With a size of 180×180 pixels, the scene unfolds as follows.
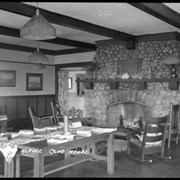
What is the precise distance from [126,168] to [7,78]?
20.8ft

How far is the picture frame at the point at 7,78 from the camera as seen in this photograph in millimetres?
9508

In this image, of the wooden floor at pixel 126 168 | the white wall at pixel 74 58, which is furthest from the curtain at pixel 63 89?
the wooden floor at pixel 126 168

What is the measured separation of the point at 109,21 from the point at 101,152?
289cm

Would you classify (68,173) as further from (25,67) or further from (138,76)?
(25,67)

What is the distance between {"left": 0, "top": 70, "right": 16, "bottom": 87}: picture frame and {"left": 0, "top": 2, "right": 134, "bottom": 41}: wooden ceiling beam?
4393 millimetres

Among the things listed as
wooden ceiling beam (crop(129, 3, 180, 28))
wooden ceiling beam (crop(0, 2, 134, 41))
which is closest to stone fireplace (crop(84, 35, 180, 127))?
wooden ceiling beam (crop(0, 2, 134, 41))

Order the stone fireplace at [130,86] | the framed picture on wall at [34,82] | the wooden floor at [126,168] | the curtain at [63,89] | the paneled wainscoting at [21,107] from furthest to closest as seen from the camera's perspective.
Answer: the curtain at [63,89]
the framed picture on wall at [34,82]
the paneled wainscoting at [21,107]
the stone fireplace at [130,86]
the wooden floor at [126,168]

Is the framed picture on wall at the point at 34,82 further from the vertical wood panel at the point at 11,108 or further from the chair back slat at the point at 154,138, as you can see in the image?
the chair back slat at the point at 154,138

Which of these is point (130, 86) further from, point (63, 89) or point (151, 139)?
point (63, 89)

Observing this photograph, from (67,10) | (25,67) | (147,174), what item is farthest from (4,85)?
(147,174)

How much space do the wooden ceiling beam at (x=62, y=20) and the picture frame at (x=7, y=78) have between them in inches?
173

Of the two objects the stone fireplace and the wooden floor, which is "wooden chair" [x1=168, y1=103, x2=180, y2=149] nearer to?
the stone fireplace

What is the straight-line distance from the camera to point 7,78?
965cm

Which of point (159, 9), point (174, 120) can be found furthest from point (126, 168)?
point (159, 9)
